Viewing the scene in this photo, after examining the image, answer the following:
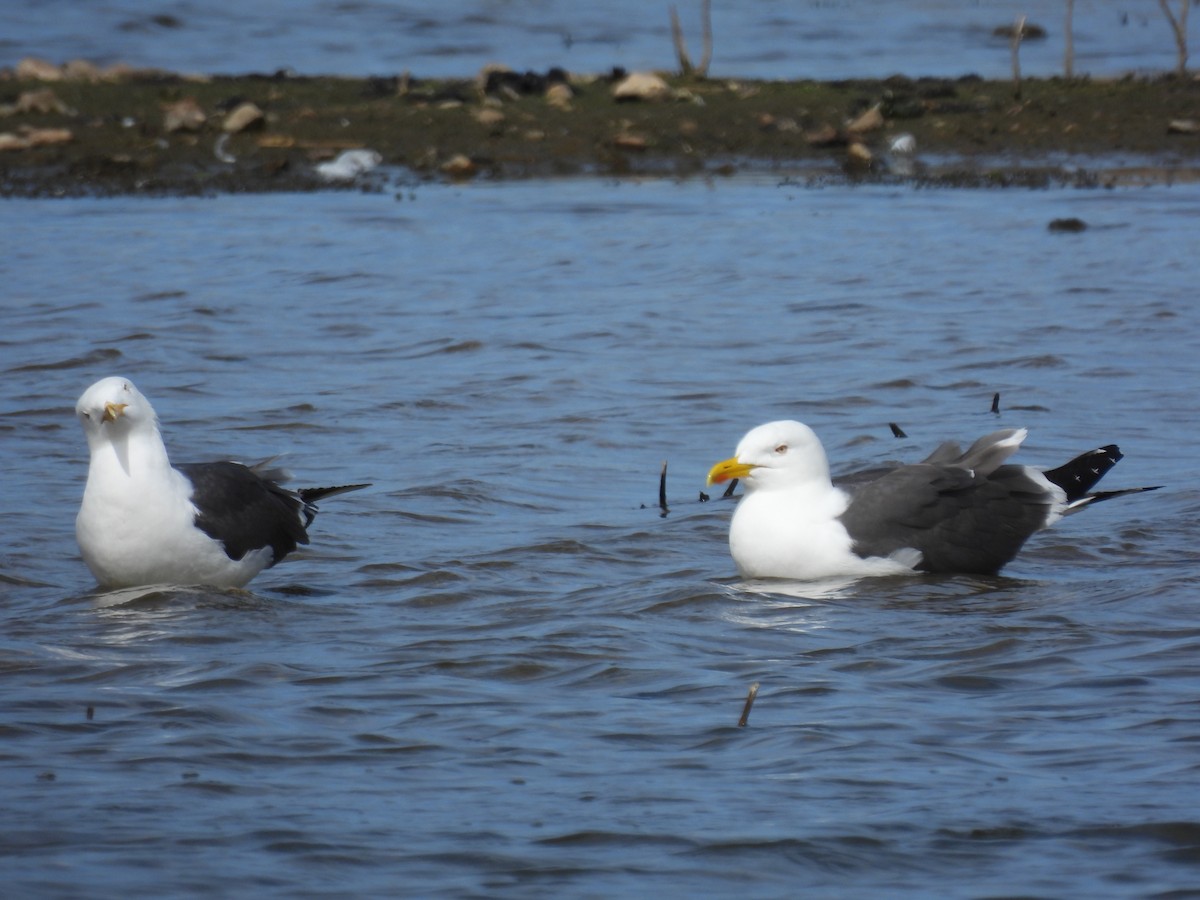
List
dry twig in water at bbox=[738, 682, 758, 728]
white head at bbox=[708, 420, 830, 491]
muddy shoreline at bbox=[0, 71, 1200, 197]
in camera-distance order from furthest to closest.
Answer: muddy shoreline at bbox=[0, 71, 1200, 197]
white head at bbox=[708, 420, 830, 491]
dry twig in water at bbox=[738, 682, 758, 728]

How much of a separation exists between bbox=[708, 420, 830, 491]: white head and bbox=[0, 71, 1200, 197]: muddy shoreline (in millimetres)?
13751

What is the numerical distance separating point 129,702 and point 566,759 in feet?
4.68

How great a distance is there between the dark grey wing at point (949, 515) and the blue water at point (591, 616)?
15 centimetres

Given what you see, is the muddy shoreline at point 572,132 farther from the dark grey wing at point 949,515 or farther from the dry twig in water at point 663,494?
the dark grey wing at point 949,515

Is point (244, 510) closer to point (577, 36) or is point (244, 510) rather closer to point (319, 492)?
point (319, 492)

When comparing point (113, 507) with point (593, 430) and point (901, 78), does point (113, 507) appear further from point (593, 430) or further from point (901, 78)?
point (901, 78)

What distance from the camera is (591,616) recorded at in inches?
266

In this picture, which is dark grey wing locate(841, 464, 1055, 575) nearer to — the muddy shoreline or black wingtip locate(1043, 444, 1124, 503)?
black wingtip locate(1043, 444, 1124, 503)

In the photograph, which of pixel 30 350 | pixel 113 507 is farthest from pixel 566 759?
pixel 30 350

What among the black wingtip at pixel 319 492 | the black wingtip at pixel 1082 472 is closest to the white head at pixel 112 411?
the black wingtip at pixel 319 492

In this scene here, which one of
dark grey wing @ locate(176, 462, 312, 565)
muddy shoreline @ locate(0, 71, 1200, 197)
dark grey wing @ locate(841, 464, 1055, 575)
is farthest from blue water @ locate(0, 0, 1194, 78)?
dark grey wing @ locate(176, 462, 312, 565)

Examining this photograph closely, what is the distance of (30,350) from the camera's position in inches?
492

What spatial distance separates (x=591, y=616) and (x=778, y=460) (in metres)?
1.16

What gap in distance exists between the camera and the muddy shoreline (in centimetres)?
2133
